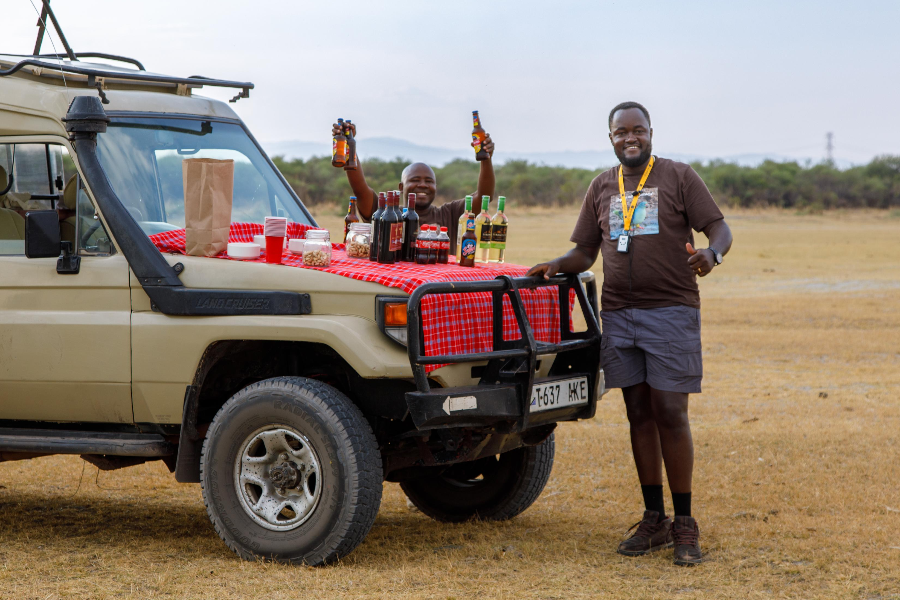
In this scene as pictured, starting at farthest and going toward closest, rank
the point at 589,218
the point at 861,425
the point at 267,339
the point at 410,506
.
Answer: the point at 861,425
the point at 410,506
the point at 589,218
the point at 267,339

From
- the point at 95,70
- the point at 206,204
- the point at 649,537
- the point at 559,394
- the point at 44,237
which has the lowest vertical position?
the point at 649,537

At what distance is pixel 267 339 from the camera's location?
500 centimetres

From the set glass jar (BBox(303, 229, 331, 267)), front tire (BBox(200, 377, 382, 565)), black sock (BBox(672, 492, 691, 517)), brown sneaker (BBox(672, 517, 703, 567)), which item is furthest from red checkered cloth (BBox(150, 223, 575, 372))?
brown sneaker (BBox(672, 517, 703, 567))

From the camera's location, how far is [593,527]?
6.05m

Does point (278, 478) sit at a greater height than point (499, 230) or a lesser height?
lesser

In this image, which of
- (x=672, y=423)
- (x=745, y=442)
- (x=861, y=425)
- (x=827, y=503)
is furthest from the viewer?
(x=861, y=425)

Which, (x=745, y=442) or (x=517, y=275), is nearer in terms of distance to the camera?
(x=517, y=275)

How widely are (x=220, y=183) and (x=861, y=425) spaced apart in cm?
562

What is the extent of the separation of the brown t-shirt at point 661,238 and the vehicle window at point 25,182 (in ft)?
9.36

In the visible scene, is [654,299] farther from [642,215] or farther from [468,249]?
[468,249]

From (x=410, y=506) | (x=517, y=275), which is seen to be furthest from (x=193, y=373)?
(x=410, y=506)

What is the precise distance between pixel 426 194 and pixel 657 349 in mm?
2300

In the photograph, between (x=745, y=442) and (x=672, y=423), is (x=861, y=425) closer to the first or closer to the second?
(x=745, y=442)

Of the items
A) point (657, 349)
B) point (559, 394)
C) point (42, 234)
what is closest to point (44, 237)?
point (42, 234)
